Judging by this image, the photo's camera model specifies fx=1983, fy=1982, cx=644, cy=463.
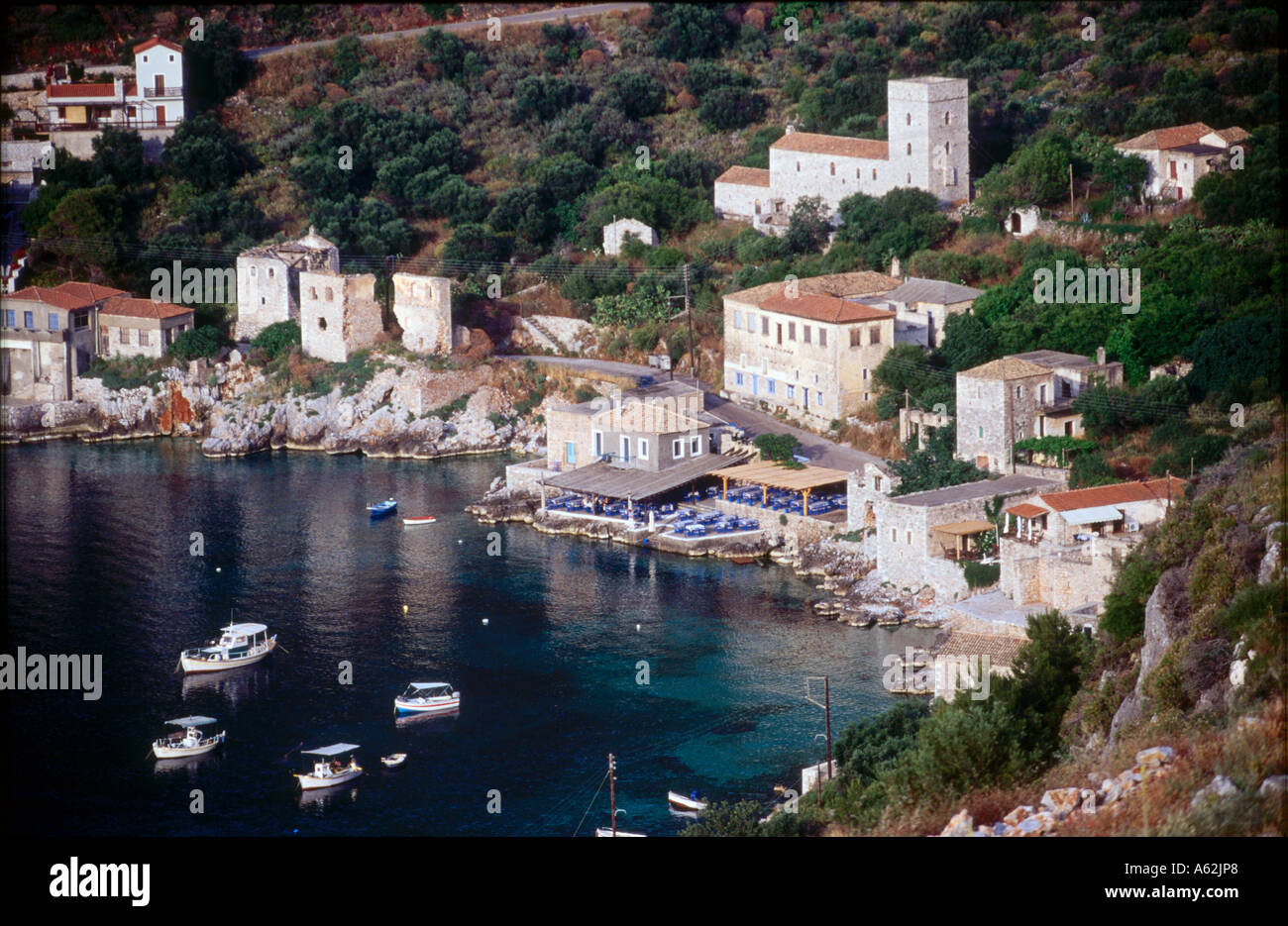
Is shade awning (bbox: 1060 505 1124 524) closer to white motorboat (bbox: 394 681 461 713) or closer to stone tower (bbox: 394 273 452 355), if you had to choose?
white motorboat (bbox: 394 681 461 713)

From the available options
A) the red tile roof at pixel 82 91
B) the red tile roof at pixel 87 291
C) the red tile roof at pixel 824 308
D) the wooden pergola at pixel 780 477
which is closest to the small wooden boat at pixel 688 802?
the wooden pergola at pixel 780 477

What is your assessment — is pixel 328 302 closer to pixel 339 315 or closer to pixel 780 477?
pixel 339 315

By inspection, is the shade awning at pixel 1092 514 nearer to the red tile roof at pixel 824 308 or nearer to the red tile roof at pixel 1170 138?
the red tile roof at pixel 824 308

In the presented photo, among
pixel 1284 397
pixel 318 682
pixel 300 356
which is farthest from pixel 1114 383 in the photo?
pixel 300 356

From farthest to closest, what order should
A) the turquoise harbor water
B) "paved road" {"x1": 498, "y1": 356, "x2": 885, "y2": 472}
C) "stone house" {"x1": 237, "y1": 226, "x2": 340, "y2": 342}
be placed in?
1. "stone house" {"x1": 237, "y1": 226, "x2": 340, "y2": 342}
2. "paved road" {"x1": 498, "y1": 356, "x2": 885, "y2": 472}
3. the turquoise harbor water

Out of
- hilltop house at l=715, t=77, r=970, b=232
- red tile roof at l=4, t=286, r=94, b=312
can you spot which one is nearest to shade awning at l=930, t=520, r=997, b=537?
hilltop house at l=715, t=77, r=970, b=232

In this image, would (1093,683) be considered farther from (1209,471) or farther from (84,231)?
(84,231)
